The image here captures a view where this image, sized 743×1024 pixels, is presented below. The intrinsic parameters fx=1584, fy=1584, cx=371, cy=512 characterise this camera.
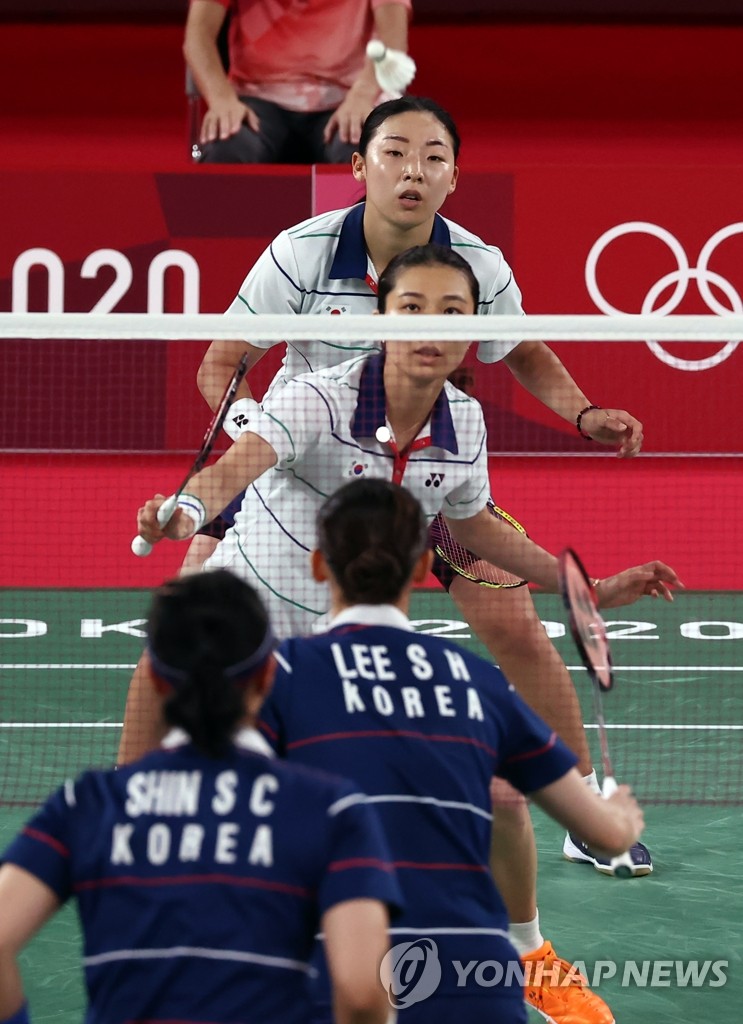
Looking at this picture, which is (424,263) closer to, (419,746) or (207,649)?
(419,746)

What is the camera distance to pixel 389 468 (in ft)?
10.8

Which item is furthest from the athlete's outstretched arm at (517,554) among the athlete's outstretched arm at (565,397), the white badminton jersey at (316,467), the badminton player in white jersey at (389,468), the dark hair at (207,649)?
the dark hair at (207,649)

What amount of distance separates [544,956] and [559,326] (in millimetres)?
1320

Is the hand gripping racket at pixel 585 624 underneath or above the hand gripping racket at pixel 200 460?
underneath

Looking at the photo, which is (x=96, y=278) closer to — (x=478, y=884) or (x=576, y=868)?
(x=576, y=868)

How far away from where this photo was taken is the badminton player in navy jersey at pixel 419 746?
2217mm

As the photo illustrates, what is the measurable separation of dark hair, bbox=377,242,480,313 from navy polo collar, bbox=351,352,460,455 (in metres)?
0.15

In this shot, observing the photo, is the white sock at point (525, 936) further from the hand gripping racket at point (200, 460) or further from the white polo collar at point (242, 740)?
the white polo collar at point (242, 740)

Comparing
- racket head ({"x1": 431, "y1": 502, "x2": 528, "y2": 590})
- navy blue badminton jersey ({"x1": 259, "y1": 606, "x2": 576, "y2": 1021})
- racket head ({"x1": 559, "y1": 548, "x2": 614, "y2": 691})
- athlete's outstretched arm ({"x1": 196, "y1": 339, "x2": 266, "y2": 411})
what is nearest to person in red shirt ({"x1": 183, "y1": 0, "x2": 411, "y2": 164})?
athlete's outstretched arm ({"x1": 196, "y1": 339, "x2": 266, "y2": 411})

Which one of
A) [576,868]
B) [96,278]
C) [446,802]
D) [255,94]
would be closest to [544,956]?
[576,868]

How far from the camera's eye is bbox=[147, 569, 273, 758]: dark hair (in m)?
1.87

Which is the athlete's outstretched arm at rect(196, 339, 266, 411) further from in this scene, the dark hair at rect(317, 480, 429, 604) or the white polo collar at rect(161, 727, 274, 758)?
the white polo collar at rect(161, 727, 274, 758)

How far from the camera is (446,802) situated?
7.29ft

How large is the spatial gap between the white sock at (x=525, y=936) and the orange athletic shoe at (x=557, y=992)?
0.04 ft
